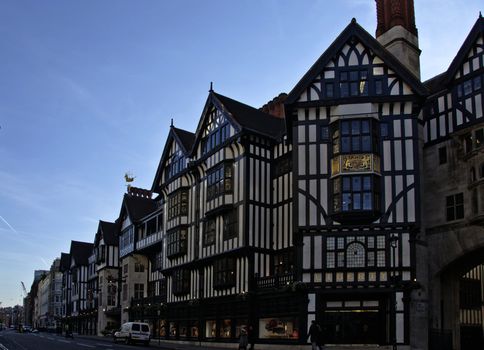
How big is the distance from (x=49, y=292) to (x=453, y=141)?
125 metres

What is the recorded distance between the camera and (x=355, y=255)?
3450cm

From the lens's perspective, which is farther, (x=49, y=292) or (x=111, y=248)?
(x=49, y=292)

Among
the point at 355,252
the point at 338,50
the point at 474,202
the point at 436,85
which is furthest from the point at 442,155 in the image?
the point at 338,50

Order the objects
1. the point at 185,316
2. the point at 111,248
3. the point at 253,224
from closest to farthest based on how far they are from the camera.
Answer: the point at 253,224, the point at 185,316, the point at 111,248

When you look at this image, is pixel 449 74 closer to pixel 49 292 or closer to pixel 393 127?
pixel 393 127

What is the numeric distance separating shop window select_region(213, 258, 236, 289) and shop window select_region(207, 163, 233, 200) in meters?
4.69

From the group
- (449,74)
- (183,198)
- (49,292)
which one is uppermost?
(449,74)

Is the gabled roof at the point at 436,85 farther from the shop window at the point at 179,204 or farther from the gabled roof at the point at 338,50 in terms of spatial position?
the shop window at the point at 179,204

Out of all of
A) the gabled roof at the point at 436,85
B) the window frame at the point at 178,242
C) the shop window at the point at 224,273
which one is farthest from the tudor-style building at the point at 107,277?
the gabled roof at the point at 436,85

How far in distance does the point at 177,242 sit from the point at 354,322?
1947 centimetres

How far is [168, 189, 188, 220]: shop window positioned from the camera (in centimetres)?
5041

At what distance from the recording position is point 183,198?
5062 cm

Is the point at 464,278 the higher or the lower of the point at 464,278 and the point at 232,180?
the lower

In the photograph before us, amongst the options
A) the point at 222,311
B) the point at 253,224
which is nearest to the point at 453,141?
the point at 253,224
